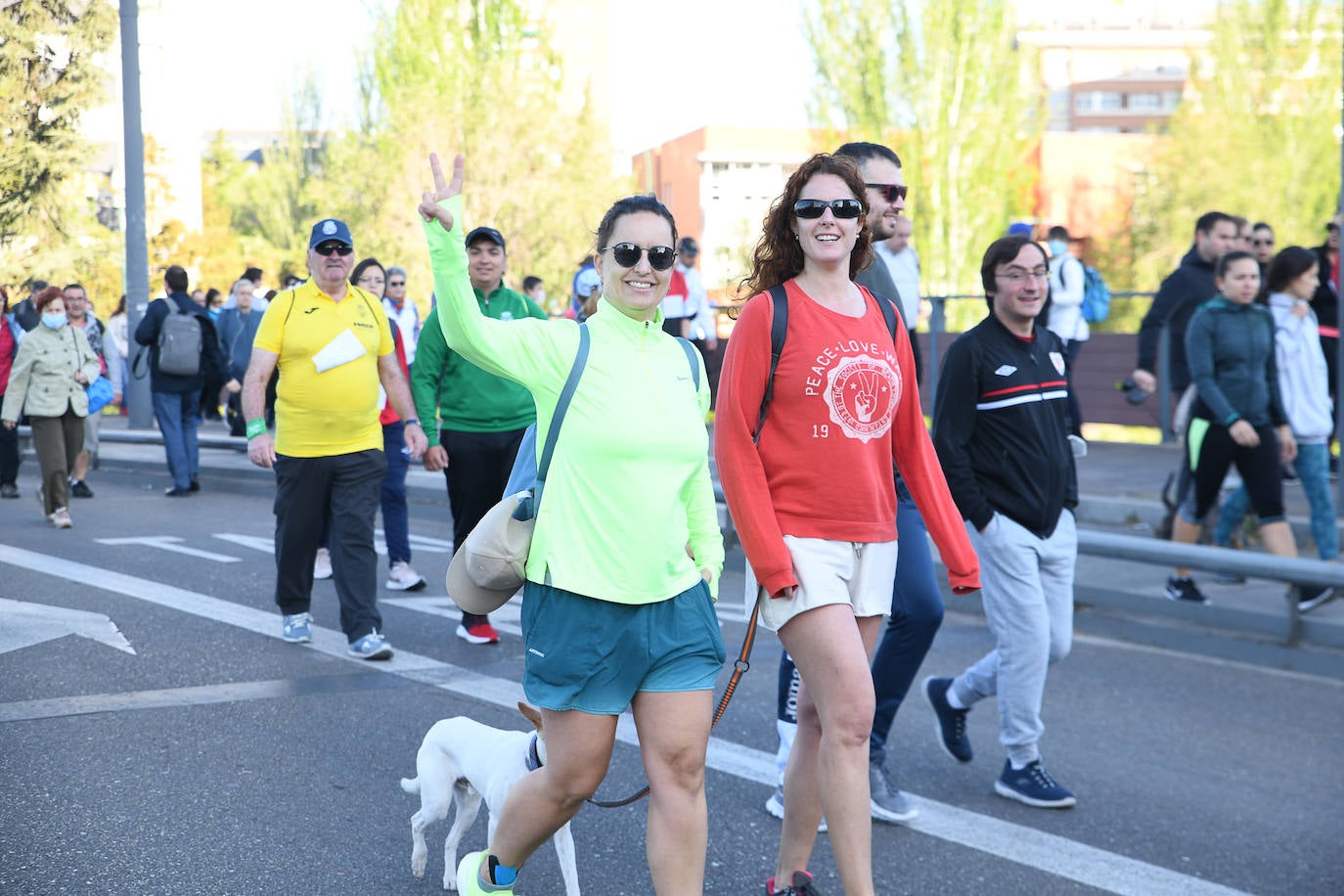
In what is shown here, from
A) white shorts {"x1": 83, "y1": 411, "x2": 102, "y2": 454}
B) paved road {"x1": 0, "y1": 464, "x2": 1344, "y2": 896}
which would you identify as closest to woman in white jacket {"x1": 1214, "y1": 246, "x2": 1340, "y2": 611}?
paved road {"x1": 0, "y1": 464, "x2": 1344, "y2": 896}

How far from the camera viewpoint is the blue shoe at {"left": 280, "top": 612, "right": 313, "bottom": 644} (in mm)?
7281

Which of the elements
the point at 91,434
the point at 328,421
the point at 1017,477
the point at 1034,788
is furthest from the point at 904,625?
the point at 91,434

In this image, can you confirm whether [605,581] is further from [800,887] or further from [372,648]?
[372,648]

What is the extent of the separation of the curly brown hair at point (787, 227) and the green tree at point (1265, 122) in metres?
37.6

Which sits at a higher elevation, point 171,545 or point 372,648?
point 171,545

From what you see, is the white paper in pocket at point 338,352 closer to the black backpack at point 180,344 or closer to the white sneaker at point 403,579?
the white sneaker at point 403,579

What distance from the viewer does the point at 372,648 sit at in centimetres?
692

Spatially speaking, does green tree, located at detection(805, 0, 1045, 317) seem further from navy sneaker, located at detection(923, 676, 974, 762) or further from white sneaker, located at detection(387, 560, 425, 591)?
navy sneaker, located at detection(923, 676, 974, 762)

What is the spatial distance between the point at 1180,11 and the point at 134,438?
11433 cm

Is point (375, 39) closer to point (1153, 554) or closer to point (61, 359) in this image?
point (61, 359)

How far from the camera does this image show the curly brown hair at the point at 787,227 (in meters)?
4.01

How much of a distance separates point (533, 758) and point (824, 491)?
3.26 feet

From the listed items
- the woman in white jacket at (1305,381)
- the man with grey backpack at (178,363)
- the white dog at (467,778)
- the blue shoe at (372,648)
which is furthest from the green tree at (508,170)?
the white dog at (467,778)

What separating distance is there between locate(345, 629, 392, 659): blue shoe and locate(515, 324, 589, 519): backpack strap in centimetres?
365
